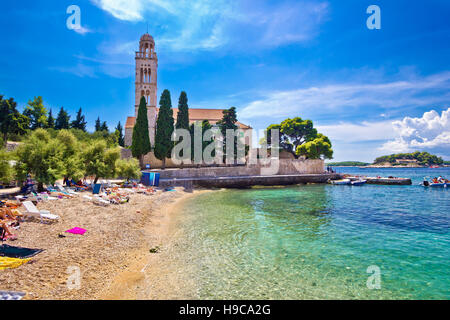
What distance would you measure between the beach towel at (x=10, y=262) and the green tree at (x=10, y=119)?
3645 cm

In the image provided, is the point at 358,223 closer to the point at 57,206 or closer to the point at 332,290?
the point at 332,290

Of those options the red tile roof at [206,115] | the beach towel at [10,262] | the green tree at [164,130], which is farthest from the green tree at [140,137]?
the beach towel at [10,262]

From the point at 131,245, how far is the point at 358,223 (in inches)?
463

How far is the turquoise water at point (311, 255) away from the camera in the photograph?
18.1ft

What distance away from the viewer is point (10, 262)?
4.97 metres

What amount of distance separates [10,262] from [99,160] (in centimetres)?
1406

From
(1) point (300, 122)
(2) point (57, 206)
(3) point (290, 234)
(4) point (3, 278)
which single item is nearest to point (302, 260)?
(3) point (290, 234)

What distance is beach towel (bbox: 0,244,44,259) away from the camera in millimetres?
5391

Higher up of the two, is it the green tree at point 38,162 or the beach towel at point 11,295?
the green tree at point 38,162

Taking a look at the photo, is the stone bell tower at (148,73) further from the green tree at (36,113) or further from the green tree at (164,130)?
the green tree at (36,113)

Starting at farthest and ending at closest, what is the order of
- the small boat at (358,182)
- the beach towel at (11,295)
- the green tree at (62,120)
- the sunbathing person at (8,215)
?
the green tree at (62,120), the small boat at (358,182), the sunbathing person at (8,215), the beach towel at (11,295)

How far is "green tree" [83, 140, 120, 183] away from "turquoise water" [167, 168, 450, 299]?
875cm

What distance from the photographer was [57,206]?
1057cm

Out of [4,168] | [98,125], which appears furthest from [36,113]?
[4,168]
